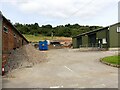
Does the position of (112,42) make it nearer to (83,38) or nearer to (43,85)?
(83,38)

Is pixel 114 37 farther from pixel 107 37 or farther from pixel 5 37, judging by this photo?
pixel 5 37

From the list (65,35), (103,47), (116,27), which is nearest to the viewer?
(116,27)

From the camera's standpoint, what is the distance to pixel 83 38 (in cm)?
6206

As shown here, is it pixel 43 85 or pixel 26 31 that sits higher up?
pixel 26 31

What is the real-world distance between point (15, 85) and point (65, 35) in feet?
352

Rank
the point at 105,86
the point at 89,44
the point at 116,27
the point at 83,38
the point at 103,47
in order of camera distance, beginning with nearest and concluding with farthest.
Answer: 1. the point at 105,86
2. the point at 116,27
3. the point at 103,47
4. the point at 89,44
5. the point at 83,38

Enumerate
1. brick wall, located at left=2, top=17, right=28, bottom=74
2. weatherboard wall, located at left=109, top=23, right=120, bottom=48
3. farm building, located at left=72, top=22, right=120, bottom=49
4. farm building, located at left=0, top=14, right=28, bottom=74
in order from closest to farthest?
farm building, located at left=0, top=14, right=28, bottom=74 < brick wall, located at left=2, top=17, right=28, bottom=74 < weatherboard wall, located at left=109, top=23, right=120, bottom=48 < farm building, located at left=72, top=22, right=120, bottom=49

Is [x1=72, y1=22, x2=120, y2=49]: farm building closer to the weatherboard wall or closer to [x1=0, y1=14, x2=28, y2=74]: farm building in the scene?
the weatherboard wall

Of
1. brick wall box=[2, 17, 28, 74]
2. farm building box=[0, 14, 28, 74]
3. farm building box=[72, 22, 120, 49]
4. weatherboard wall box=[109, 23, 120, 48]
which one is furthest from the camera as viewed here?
farm building box=[72, 22, 120, 49]

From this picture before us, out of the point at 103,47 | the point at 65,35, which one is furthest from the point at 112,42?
the point at 65,35

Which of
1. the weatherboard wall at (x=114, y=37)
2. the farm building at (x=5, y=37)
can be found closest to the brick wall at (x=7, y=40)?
the farm building at (x=5, y=37)

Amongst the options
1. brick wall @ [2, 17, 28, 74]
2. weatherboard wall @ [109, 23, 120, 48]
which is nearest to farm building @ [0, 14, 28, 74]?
brick wall @ [2, 17, 28, 74]

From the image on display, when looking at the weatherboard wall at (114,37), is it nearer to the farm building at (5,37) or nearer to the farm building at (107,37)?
the farm building at (107,37)

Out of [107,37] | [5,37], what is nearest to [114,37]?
[107,37]
